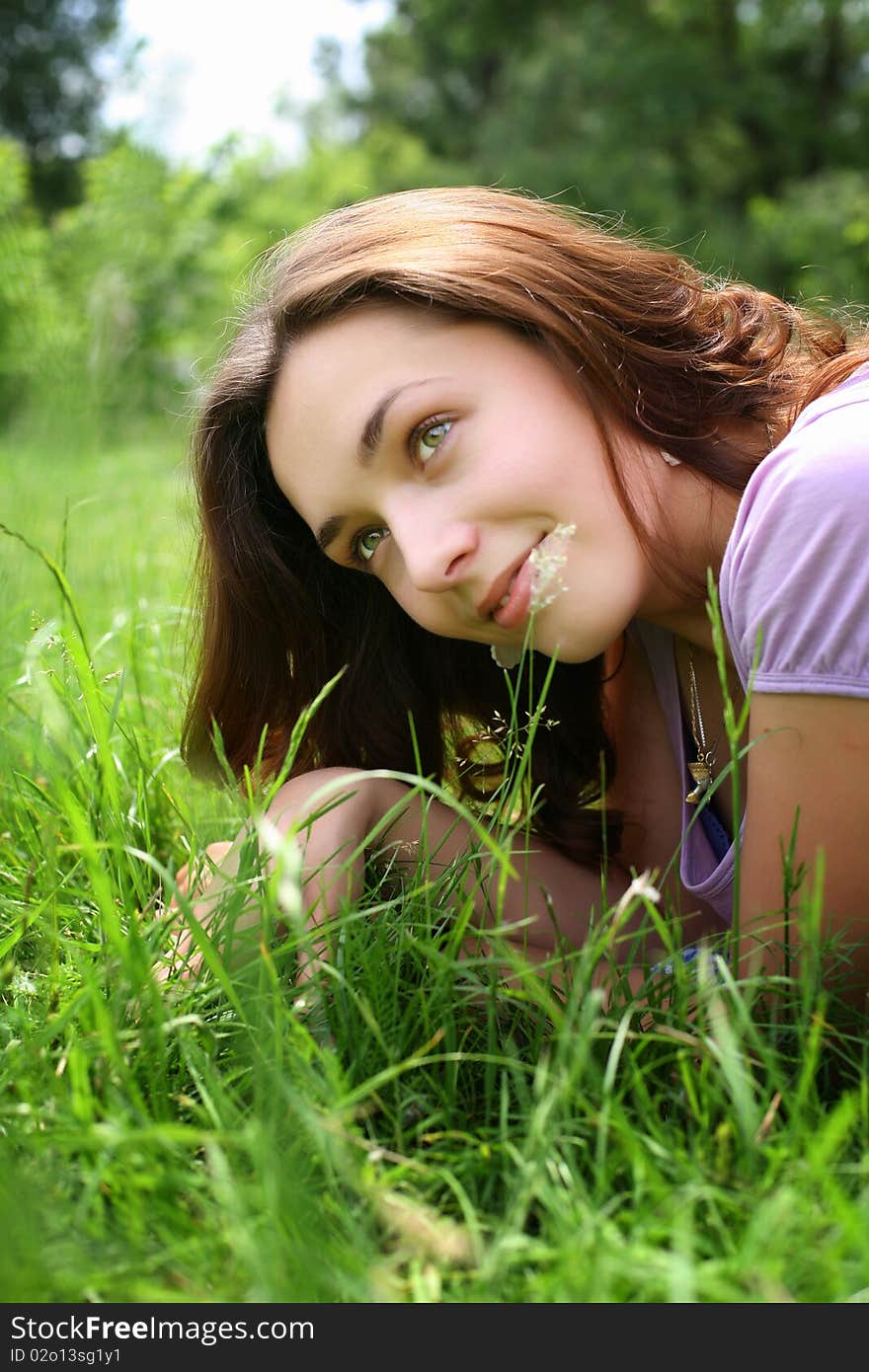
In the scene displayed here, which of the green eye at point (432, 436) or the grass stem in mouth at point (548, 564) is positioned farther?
the green eye at point (432, 436)

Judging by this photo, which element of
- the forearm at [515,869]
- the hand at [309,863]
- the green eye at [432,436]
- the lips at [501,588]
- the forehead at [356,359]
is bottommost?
the forearm at [515,869]

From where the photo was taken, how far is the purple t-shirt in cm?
134

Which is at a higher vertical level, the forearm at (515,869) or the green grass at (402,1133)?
the green grass at (402,1133)

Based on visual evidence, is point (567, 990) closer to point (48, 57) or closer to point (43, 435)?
point (43, 435)

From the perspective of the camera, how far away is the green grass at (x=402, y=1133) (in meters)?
0.90

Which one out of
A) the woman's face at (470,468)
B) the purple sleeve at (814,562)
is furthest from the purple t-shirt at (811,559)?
the woman's face at (470,468)

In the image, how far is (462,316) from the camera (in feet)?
5.49

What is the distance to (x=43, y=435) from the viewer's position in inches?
92.0

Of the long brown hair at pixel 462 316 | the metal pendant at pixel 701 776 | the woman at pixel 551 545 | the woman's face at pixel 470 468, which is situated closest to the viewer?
the woman at pixel 551 545

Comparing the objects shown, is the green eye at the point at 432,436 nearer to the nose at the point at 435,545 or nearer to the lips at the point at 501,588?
the nose at the point at 435,545

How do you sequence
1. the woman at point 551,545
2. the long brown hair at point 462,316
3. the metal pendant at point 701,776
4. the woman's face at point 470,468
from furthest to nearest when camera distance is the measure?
the metal pendant at point 701,776, the long brown hair at point 462,316, the woman's face at point 470,468, the woman at point 551,545

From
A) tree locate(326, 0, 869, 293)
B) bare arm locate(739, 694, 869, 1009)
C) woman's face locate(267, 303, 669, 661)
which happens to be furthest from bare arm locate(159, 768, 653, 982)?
tree locate(326, 0, 869, 293)

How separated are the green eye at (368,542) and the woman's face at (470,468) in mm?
64
